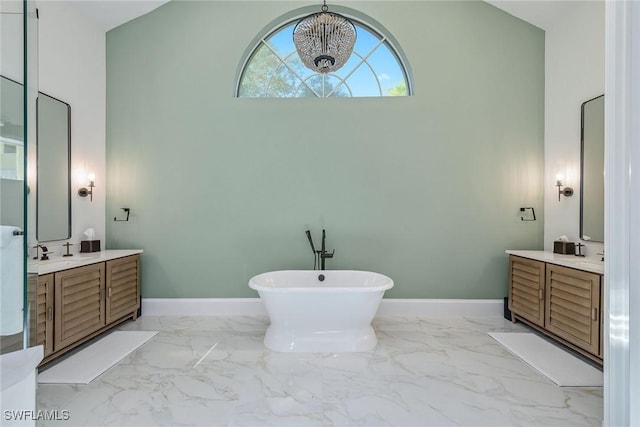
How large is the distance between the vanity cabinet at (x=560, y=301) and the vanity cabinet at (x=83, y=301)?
3.65 metres

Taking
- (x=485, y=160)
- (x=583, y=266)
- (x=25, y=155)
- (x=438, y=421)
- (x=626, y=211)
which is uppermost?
(x=485, y=160)

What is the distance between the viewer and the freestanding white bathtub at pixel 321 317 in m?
2.44

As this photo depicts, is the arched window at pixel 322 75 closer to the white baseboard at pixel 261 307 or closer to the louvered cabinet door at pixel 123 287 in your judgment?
the louvered cabinet door at pixel 123 287

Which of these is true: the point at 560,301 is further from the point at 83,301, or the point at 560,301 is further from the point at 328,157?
the point at 83,301

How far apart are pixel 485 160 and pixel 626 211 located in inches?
95.1

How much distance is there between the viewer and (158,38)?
3.35 meters

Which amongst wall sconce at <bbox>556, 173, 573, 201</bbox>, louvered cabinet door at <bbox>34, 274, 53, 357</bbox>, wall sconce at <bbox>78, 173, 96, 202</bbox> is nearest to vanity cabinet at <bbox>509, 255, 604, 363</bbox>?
wall sconce at <bbox>556, 173, 573, 201</bbox>

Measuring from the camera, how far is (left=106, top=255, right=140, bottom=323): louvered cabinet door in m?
2.80

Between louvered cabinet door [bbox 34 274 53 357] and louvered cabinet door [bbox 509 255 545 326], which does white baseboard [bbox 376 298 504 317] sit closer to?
louvered cabinet door [bbox 509 255 545 326]

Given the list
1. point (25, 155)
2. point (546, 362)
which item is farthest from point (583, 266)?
point (25, 155)

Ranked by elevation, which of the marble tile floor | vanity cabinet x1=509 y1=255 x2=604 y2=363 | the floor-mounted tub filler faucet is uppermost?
the floor-mounted tub filler faucet

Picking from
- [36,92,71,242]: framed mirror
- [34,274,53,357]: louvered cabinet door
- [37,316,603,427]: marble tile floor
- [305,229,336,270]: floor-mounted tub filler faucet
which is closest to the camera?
[37,316,603,427]: marble tile floor

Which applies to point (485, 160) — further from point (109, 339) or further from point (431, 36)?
point (109, 339)

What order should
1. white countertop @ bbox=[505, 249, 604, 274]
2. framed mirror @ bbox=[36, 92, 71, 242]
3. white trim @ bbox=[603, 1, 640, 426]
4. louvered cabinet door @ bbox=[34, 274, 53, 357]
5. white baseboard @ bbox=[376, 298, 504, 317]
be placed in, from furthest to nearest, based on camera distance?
white baseboard @ bbox=[376, 298, 504, 317] → framed mirror @ bbox=[36, 92, 71, 242] → white countertop @ bbox=[505, 249, 604, 274] → louvered cabinet door @ bbox=[34, 274, 53, 357] → white trim @ bbox=[603, 1, 640, 426]
